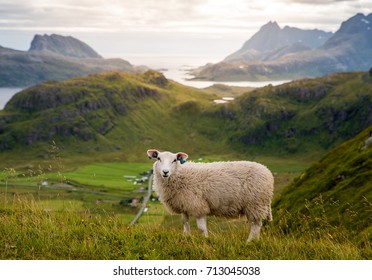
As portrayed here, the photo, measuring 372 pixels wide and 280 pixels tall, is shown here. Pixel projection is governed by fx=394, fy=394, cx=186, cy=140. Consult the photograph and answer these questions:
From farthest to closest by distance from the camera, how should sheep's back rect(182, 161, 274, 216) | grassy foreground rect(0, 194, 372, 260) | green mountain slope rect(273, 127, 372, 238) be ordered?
green mountain slope rect(273, 127, 372, 238), sheep's back rect(182, 161, 274, 216), grassy foreground rect(0, 194, 372, 260)

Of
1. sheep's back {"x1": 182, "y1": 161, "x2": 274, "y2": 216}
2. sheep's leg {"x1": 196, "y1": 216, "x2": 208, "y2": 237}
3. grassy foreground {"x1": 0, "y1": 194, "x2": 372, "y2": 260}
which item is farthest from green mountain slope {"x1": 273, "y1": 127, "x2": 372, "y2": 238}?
grassy foreground {"x1": 0, "y1": 194, "x2": 372, "y2": 260}

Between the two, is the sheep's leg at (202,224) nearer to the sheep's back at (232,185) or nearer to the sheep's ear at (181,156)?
the sheep's back at (232,185)

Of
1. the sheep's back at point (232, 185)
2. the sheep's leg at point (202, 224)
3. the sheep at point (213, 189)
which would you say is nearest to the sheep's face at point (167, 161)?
the sheep at point (213, 189)

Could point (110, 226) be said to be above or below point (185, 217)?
above

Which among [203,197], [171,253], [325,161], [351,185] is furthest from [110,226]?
[325,161]

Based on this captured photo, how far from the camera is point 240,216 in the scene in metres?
15.7

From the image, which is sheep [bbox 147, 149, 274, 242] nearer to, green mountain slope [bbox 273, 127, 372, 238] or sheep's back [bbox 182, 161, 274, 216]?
sheep's back [bbox 182, 161, 274, 216]

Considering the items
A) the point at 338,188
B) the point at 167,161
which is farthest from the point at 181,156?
the point at 338,188

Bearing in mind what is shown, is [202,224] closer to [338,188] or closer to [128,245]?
[128,245]

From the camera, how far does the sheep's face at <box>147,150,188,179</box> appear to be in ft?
47.9

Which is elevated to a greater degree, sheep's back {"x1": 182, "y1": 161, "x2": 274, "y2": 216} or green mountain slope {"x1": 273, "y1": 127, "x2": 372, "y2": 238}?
sheep's back {"x1": 182, "y1": 161, "x2": 274, "y2": 216}
